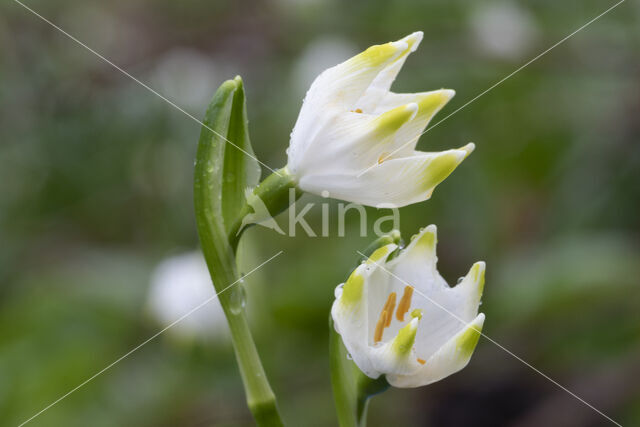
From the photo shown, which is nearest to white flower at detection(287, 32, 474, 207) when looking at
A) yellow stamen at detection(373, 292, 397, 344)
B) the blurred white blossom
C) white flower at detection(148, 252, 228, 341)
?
yellow stamen at detection(373, 292, 397, 344)

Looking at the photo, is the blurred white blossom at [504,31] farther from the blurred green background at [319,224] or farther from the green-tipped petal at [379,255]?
the green-tipped petal at [379,255]

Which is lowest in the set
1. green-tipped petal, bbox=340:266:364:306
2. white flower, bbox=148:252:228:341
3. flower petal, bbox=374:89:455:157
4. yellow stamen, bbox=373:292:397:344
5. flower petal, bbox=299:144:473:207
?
white flower, bbox=148:252:228:341

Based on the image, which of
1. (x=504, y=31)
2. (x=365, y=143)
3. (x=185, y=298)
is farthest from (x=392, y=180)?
(x=504, y=31)

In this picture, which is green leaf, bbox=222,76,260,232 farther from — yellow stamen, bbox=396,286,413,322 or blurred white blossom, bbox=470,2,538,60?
blurred white blossom, bbox=470,2,538,60

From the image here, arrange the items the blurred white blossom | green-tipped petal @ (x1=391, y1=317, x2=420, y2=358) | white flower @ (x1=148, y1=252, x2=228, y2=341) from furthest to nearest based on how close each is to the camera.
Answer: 1. the blurred white blossom
2. white flower @ (x1=148, y1=252, x2=228, y2=341)
3. green-tipped petal @ (x1=391, y1=317, x2=420, y2=358)

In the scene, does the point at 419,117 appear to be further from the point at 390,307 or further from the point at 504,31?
the point at 504,31

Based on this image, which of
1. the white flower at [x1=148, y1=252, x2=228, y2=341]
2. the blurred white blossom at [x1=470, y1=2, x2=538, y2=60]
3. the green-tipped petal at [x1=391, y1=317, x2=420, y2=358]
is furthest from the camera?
the blurred white blossom at [x1=470, y1=2, x2=538, y2=60]

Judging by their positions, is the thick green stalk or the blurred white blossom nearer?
the thick green stalk
